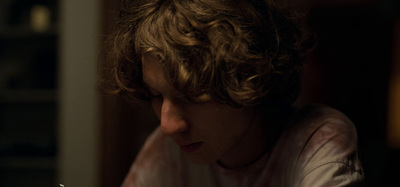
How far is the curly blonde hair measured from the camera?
0.63 m

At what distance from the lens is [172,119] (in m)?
0.65

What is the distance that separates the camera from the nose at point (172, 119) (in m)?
0.64

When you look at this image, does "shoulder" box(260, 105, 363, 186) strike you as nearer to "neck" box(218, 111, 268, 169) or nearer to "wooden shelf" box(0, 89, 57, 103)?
"neck" box(218, 111, 268, 169)

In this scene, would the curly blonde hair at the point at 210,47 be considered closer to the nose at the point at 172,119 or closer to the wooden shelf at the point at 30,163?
the nose at the point at 172,119

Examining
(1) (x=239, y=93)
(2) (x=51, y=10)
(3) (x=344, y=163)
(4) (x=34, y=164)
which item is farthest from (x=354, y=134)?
(2) (x=51, y=10)

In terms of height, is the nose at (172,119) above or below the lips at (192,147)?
above

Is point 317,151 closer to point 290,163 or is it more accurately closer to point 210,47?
point 290,163

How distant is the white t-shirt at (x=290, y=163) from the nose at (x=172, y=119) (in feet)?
0.65

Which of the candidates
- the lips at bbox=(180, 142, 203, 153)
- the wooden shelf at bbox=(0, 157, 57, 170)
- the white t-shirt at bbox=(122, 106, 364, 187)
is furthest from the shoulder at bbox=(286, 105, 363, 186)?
the wooden shelf at bbox=(0, 157, 57, 170)

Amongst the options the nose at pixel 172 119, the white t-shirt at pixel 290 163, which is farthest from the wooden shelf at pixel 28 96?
the nose at pixel 172 119

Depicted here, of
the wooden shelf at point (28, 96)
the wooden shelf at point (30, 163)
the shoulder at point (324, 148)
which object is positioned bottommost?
the wooden shelf at point (30, 163)

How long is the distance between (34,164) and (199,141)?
1673 millimetres

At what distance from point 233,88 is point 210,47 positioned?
0.24ft

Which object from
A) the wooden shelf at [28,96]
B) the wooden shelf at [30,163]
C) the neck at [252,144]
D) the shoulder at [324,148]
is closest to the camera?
the shoulder at [324,148]
